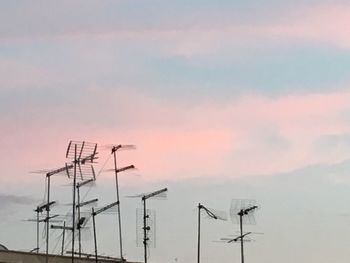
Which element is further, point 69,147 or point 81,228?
point 81,228

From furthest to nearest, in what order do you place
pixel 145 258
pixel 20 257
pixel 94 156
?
1. pixel 20 257
2. pixel 145 258
3. pixel 94 156

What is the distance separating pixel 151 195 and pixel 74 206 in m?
11.6

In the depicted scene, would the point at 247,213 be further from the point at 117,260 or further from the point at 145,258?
the point at 117,260

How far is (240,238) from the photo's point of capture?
272 ft

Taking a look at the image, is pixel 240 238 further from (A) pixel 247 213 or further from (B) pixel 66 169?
(B) pixel 66 169

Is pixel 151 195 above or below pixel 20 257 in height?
above

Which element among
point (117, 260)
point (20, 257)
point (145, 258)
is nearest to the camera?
point (145, 258)

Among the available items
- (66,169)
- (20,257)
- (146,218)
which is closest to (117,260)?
(20,257)

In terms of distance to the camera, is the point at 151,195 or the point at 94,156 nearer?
the point at 94,156

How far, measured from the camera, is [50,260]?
94.8 meters

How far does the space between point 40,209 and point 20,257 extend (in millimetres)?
9421

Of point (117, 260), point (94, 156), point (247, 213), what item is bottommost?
point (117, 260)

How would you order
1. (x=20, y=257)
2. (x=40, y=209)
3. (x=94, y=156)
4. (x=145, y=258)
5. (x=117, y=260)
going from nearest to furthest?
(x=94, y=156) < (x=145, y=258) < (x=40, y=209) < (x=20, y=257) < (x=117, y=260)

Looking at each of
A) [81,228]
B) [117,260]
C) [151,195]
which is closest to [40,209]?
[81,228]
